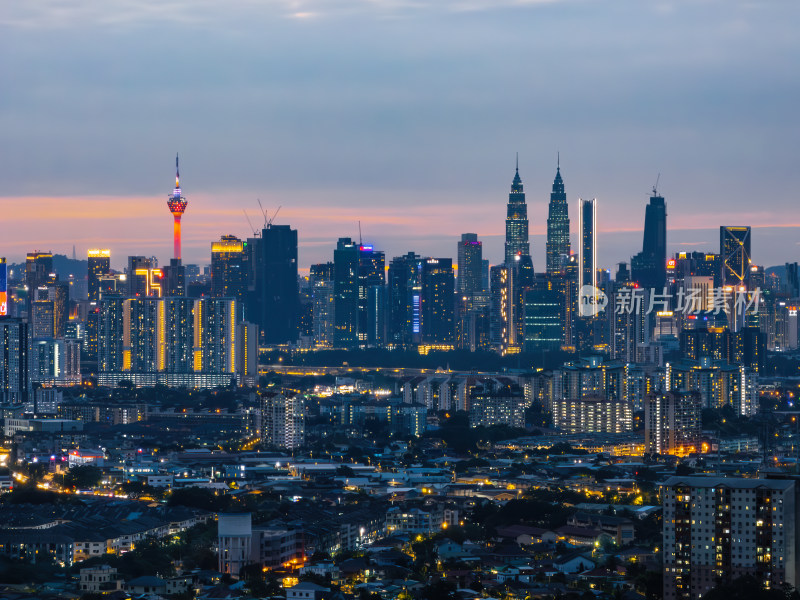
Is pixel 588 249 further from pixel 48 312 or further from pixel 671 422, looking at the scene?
pixel 671 422

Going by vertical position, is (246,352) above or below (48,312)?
below

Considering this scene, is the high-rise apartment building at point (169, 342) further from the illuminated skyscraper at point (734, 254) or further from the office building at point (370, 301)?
the illuminated skyscraper at point (734, 254)

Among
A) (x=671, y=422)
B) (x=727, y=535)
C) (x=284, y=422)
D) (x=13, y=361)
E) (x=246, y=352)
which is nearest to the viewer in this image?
(x=727, y=535)

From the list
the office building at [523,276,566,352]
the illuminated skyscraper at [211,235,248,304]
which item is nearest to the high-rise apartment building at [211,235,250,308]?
the illuminated skyscraper at [211,235,248,304]

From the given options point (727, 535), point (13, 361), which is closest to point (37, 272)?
point (13, 361)

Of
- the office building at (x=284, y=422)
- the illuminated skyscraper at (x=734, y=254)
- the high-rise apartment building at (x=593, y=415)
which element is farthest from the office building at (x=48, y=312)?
the office building at (x=284, y=422)

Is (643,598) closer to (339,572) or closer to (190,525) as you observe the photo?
(339,572)
